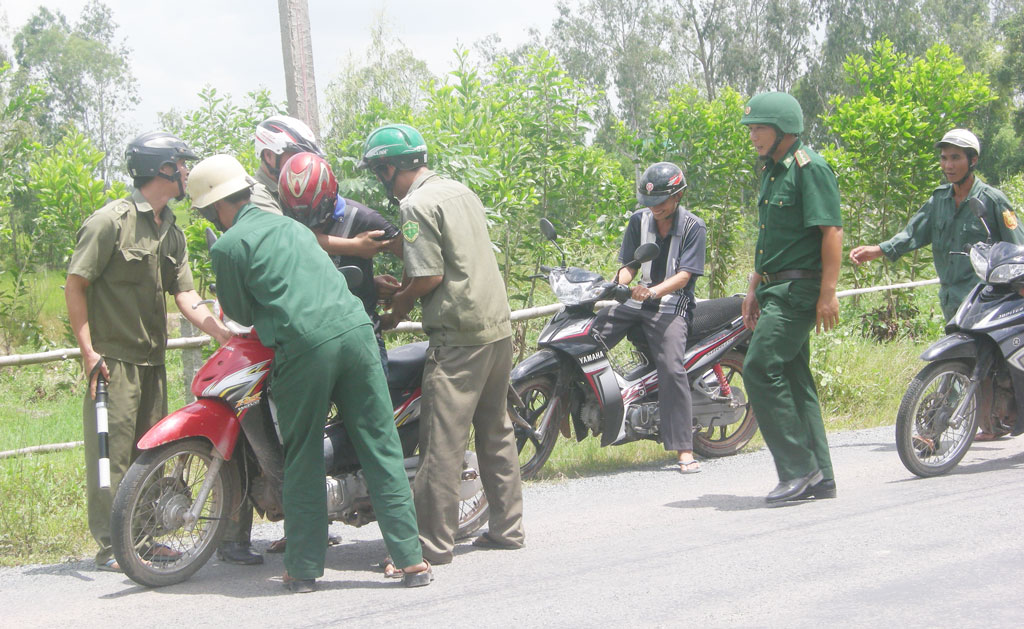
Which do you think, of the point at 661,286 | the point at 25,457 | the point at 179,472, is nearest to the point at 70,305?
the point at 179,472

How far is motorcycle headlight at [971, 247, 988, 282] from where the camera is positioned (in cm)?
623

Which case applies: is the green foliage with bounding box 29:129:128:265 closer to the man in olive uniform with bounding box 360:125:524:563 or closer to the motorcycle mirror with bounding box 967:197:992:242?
the man in olive uniform with bounding box 360:125:524:563

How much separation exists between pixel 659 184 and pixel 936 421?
7.35ft

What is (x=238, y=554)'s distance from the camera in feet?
16.0

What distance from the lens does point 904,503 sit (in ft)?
17.7

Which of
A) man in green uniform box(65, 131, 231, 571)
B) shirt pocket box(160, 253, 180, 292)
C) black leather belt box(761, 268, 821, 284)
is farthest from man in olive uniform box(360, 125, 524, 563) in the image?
black leather belt box(761, 268, 821, 284)

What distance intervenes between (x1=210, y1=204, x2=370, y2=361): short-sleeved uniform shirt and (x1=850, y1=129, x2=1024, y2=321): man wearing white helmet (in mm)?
3881

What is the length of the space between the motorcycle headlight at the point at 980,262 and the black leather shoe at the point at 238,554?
457 cm

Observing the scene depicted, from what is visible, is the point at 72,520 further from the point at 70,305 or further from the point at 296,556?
the point at 296,556

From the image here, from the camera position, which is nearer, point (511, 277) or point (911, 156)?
point (511, 277)

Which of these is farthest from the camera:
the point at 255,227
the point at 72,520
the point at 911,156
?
the point at 911,156

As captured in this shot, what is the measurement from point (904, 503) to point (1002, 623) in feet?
5.99

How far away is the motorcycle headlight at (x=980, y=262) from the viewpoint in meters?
6.23

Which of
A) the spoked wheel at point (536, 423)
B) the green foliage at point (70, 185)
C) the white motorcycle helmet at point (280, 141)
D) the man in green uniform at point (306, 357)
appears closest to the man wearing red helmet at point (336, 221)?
the man in green uniform at point (306, 357)
